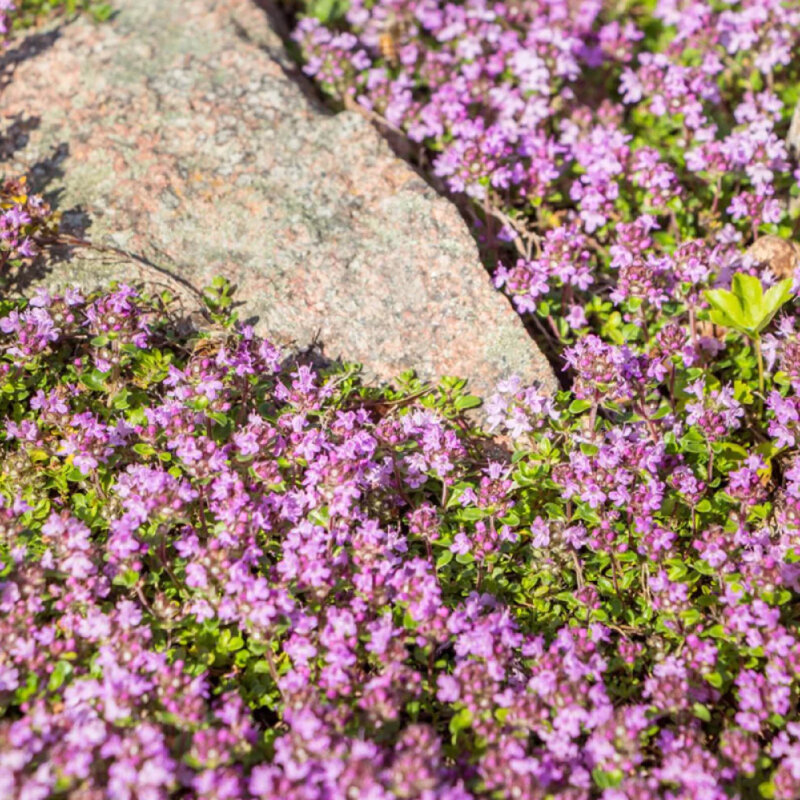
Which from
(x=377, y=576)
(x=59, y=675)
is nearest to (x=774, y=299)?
(x=377, y=576)

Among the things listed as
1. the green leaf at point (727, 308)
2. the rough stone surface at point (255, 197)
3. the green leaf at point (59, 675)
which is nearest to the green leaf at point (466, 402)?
the rough stone surface at point (255, 197)

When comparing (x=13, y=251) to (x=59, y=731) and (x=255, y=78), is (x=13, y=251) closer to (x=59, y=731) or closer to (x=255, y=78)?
(x=255, y=78)

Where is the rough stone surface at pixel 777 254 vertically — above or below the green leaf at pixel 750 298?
below

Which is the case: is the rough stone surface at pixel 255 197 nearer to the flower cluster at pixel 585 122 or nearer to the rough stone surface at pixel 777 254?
the flower cluster at pixel 585 122

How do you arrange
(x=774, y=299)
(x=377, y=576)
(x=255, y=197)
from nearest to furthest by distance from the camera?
(x=377, y=576) < (x=774, y=299) < (x=255, y=197)

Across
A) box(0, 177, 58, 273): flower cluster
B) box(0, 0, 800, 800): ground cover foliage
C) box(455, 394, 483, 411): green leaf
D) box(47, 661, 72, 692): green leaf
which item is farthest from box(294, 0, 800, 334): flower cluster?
box(47, 661, 72, 692): green leaf

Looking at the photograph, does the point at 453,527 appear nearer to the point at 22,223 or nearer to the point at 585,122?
the point at 22,223
